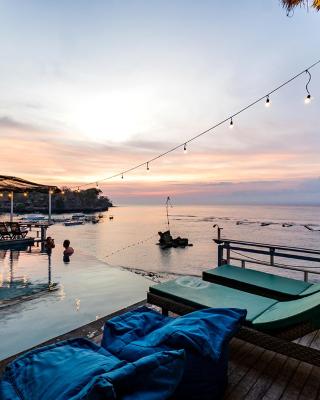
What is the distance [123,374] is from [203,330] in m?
0.66

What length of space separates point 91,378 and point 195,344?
648mm

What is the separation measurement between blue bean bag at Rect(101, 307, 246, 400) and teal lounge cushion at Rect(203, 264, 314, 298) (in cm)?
177

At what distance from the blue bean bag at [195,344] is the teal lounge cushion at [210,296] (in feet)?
2.56

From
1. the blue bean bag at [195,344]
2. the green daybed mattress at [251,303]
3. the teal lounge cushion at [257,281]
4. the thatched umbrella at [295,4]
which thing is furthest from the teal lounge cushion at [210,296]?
the thatched umbrella at [295,4]

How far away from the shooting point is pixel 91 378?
1.20 meters

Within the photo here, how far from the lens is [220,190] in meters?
79.8

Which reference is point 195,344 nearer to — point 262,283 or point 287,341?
point 287,341

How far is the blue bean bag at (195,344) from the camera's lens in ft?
5.09

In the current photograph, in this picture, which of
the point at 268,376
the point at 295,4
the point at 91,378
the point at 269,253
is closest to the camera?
the point at 91,378

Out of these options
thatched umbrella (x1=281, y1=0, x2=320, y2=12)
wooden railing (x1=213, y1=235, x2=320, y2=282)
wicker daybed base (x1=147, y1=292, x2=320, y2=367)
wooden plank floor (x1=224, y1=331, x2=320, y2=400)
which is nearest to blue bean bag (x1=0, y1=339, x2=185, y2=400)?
wooden plank floor (x1=224, y1=331, x2=320, y2=400)

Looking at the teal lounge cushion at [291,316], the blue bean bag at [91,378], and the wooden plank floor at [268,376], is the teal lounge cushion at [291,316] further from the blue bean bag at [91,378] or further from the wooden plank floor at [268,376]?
the blue bean bag at [91,378]

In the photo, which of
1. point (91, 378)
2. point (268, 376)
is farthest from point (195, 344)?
point (268, 376)

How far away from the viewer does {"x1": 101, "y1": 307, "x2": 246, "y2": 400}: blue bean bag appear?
1553 mm

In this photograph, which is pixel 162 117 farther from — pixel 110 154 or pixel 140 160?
pixel 140 160
